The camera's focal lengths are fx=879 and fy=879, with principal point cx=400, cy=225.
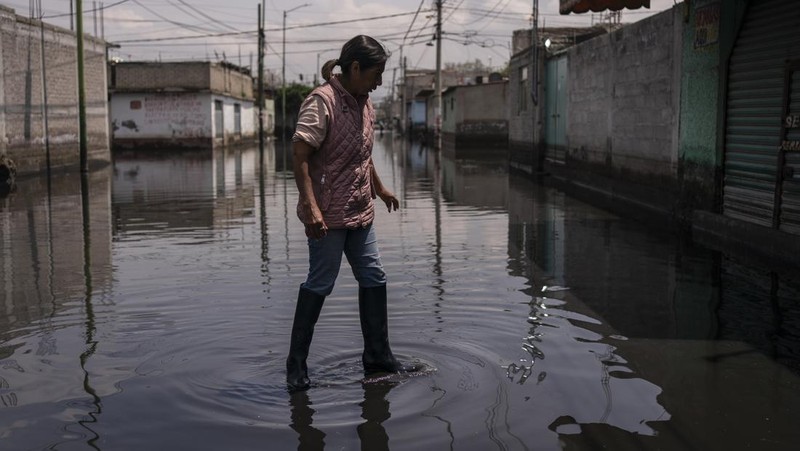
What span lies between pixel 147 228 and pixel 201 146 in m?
32.4

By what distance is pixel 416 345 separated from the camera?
5109 millimetres

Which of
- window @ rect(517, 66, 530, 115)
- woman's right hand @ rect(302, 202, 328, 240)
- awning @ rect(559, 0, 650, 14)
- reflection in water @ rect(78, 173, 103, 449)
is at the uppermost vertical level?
awning @ rect(559, 0, 650, 14)

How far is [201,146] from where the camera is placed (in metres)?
42.6

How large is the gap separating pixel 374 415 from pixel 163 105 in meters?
41.0

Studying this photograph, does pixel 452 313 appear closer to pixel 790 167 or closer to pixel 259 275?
pixel 259 275

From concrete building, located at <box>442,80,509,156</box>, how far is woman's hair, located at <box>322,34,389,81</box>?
124 ft

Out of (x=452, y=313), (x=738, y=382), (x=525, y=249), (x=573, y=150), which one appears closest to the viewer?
(x=738, y=382)

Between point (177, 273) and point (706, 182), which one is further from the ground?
point (706, 182)

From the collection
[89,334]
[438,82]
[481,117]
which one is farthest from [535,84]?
[481,117]

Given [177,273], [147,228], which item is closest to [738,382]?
[177,273]

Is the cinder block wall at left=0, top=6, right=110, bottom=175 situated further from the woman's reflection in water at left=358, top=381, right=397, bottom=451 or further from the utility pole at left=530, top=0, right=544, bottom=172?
the woman's reflection in water at left=358, top=381, right=397, bottom=451

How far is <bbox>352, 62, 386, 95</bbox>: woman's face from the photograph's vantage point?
4.36m

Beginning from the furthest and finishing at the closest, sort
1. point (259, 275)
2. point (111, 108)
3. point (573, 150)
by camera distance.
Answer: point (111, 108) → point (573, 150) → point (259, 275)

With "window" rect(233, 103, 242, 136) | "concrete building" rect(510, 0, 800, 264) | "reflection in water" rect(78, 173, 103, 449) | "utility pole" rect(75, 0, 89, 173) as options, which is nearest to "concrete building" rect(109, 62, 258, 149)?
"window" rect(233, 103, 242, 136)
